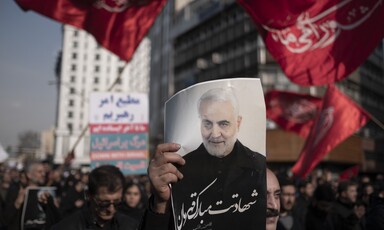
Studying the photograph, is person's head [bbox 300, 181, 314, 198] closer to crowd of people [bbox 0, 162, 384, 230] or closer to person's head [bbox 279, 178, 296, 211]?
crowd of people [bbox 0, 162, 384, 230]

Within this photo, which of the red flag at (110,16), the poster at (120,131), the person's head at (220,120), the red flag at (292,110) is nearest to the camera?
the person's head at (220,120)

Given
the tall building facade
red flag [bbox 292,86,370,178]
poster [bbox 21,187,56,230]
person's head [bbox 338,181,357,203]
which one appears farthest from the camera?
the tall building facade

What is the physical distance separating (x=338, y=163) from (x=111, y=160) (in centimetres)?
3105

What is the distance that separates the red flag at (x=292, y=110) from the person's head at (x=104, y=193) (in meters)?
8.52

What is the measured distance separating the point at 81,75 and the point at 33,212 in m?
105

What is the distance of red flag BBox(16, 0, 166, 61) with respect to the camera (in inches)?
245

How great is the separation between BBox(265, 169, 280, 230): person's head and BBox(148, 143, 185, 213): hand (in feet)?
3.30

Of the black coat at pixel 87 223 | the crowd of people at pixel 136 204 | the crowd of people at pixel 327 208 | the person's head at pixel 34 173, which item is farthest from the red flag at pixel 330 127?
the black coat at pixel 87 223

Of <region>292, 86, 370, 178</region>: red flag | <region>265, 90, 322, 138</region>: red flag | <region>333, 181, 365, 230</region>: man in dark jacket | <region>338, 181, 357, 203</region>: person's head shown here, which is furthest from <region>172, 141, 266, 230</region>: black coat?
<region>265, 90, 322, 138</region>: red flag

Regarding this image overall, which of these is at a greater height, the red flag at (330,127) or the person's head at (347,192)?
the red flag at (330,127)

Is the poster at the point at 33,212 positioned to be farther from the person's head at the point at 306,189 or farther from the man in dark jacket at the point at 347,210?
the person's head at the point at 306,189

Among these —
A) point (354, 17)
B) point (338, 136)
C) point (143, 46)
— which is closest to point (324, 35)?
point (354, 17)

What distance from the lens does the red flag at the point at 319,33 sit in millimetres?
5117

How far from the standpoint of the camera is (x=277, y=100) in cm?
1168
